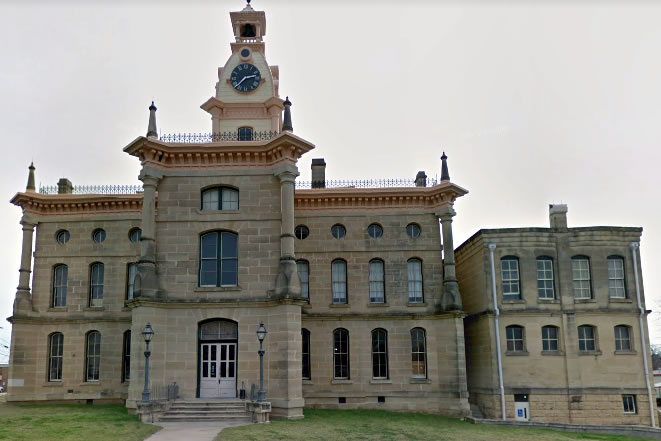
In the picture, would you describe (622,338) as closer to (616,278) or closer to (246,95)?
(616,278)

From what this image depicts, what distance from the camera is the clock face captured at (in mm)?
36469

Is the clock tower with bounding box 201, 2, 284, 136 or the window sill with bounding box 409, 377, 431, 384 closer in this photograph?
the window sill with bounding box 409, 377, 431, 384

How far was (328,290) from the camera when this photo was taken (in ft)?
103

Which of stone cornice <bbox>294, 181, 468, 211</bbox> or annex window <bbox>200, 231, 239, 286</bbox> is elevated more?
stone cornice <bbox>294, 181, 468, 211</bbox>

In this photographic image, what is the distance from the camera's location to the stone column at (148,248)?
25.5m

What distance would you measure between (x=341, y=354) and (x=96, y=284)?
43.5 ft

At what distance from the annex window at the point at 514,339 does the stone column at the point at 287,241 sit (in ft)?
37.0

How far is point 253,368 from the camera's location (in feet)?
83.4

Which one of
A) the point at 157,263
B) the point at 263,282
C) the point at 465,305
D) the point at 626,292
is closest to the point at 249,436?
the point at 263,282

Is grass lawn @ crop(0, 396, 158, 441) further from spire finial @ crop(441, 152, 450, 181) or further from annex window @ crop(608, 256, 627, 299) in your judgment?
annex window @ crop(608, 256, 627, 299)

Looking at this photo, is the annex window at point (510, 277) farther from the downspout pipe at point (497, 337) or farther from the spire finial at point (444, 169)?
the spire finial at point (444, 169)

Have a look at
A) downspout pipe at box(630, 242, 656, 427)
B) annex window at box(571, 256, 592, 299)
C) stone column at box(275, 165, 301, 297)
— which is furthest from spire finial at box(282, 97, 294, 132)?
downspout pipe at box(630, 242, 656, 427)

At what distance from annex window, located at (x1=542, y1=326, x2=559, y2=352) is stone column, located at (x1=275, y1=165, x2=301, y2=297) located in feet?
42.0

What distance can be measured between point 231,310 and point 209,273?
77.7 inches
